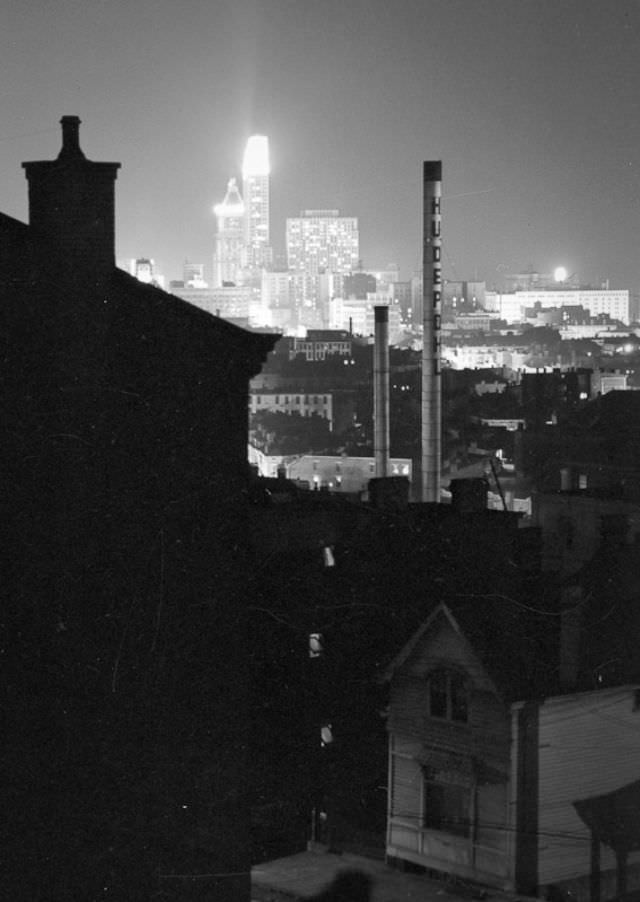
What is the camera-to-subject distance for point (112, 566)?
4910 millimetres

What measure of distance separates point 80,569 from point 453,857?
1541 millimetres

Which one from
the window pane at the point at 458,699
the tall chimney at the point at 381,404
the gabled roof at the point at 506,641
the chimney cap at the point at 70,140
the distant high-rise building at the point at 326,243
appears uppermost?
the distant high-rise building at the point at 326,243

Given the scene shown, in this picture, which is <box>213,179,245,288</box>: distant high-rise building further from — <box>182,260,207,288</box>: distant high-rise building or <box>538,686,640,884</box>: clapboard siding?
<box>538,686,640,884</box>: clapboard siding

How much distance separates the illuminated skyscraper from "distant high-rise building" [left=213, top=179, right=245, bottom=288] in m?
0.58

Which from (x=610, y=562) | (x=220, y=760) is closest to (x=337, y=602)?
(x=610, y=562)

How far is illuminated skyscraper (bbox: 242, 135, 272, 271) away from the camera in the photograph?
101 metres

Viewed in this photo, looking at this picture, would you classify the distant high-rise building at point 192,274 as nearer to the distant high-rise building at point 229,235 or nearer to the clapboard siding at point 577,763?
the distant high-rise building at point 229,235

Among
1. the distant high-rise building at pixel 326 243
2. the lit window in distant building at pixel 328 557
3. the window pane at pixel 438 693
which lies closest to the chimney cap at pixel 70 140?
the window pane at pixel 438 693

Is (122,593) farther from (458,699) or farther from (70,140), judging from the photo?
(70,140)

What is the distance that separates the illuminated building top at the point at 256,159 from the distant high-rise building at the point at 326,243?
1045 centimetres

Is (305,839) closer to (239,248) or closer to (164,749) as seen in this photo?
(164,749)

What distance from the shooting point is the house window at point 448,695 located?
5281mm

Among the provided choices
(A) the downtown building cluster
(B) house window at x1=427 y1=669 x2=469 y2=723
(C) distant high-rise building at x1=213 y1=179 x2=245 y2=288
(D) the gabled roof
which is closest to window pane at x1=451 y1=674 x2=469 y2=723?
(B) house window at x1=427 y1=669 x2=469 y2=723

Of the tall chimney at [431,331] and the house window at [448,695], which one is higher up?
the tall chimney at [431,331]
